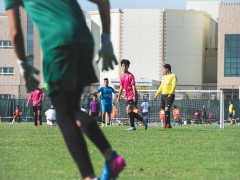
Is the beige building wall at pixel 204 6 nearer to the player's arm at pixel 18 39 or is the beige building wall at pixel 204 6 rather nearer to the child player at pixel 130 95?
the child player at pixel 130 95

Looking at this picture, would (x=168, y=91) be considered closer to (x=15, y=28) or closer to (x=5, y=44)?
(x=15, y=28)

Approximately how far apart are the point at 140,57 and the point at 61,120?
75273 mm

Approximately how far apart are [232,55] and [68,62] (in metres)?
77.4

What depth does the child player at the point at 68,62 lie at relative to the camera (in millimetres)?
4629

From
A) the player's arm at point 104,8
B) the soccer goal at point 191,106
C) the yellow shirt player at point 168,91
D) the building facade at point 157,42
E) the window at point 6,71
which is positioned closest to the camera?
the player's arm at point 104,8

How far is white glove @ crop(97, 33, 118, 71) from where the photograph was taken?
16.7 feet

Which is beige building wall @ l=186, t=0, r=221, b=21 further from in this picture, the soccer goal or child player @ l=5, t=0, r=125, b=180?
child player @ l=5, t=0, r=125, b=180

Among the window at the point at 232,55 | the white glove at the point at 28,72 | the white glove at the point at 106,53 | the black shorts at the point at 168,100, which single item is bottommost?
the black shorts at the point at 168,100

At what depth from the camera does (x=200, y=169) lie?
6.64 metres

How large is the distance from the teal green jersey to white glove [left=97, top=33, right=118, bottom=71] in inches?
11.1

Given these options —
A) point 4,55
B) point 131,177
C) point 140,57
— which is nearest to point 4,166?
point 131,177

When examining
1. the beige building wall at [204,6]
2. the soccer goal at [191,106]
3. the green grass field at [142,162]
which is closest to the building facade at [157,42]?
the beige building wall at [204,6]

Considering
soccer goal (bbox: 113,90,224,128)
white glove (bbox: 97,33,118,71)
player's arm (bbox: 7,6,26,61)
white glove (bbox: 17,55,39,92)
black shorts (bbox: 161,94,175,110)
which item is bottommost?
soccer goal (bbox: 113,90,224,128)

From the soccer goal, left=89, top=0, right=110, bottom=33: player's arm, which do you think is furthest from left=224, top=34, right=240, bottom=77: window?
left=89, top=0, right=110, bottom=33: player's arm
